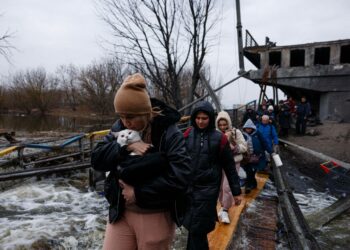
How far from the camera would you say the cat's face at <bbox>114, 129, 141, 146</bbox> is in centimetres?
173

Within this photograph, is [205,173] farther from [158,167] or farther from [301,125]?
[301,125]

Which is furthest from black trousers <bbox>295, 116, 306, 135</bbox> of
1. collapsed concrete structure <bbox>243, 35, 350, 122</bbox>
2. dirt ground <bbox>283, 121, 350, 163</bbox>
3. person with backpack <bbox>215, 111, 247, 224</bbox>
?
person with backpack <bbox>215, 111, 247, 224</bbox>

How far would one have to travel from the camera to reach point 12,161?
7395mm

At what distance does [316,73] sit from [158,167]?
2014cm

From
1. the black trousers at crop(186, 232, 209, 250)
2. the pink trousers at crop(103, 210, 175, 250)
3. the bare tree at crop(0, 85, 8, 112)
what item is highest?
the bare tree at crop(0, 85, 8, 112)

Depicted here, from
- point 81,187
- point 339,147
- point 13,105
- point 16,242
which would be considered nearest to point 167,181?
point 16,242

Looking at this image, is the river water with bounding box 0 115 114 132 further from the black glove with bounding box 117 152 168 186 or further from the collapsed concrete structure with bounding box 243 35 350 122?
the black glove with bounding box 117 152 168 186

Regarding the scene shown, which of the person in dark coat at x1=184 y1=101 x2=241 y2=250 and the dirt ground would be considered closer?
the person in dark coat at x1=184 y1=101 x2=241 y2=250

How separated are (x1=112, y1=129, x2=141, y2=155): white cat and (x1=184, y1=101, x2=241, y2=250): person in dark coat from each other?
131cm

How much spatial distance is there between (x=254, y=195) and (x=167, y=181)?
14.7 feet

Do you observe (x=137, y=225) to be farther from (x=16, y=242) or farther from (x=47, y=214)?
(x=47, y=214)

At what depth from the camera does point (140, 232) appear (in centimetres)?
176

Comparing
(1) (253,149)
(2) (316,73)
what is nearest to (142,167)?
(1) (253,149)

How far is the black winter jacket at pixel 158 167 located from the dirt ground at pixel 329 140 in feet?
35.5
